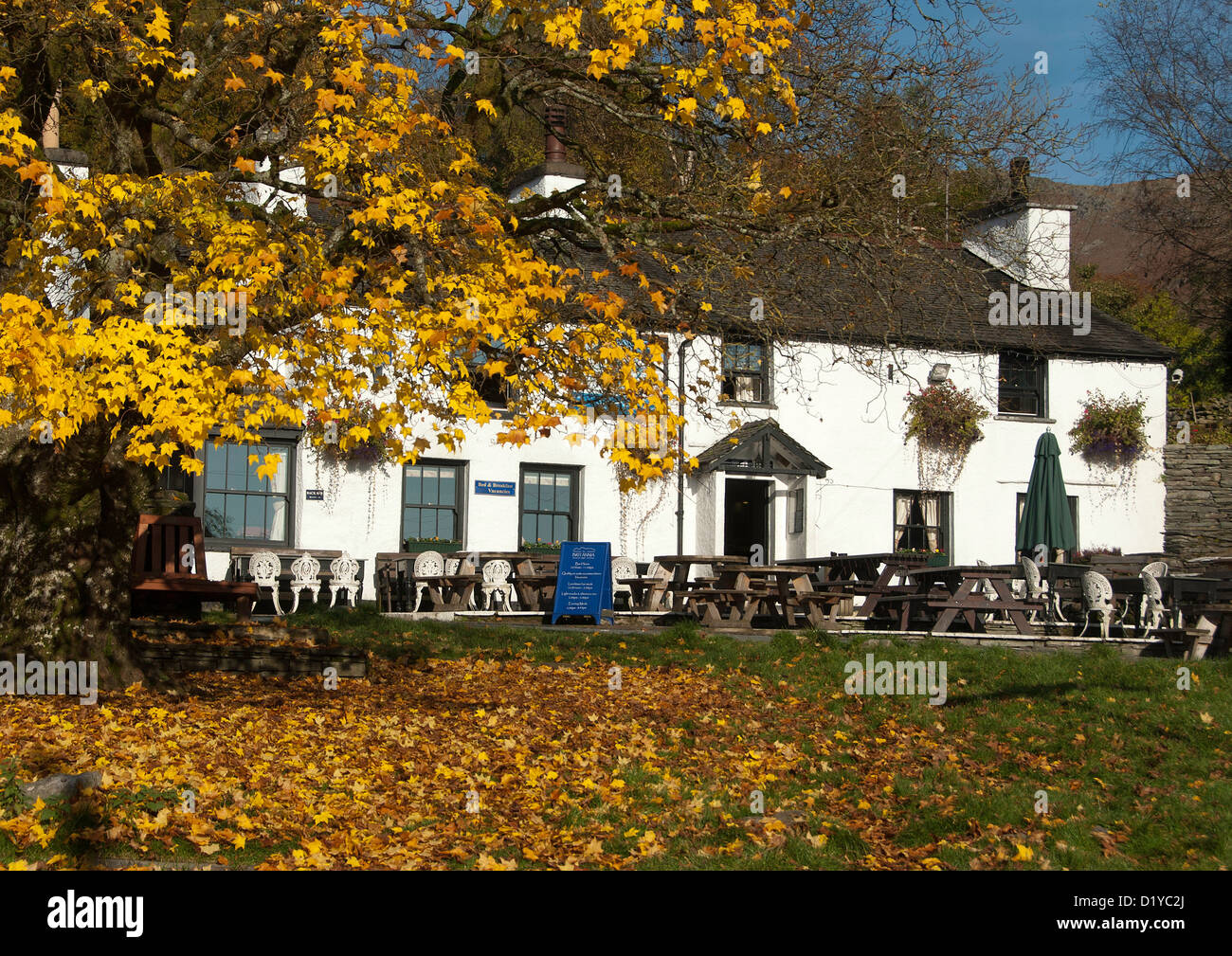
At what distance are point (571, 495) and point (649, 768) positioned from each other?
15.2 m

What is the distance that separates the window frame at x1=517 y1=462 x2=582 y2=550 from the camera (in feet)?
78.1

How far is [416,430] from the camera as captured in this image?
899 inches

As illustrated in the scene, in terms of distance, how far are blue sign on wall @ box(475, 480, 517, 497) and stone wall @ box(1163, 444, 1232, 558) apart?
14.4 metres

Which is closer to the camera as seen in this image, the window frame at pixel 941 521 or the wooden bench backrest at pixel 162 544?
the wooden bench backrest at pixel 162 544

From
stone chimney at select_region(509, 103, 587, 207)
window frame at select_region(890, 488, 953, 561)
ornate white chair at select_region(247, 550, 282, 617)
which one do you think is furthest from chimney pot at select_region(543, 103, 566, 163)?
ornate white chair at select_region(247, 550, 282, 617)

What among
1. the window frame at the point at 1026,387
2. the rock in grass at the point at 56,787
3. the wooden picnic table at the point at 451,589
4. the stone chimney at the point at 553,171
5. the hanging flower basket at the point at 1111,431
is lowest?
the rock in grass at the point at 56,787

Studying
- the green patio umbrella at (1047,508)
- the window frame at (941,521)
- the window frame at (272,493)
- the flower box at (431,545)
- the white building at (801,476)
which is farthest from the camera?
the window frame at (941,521)

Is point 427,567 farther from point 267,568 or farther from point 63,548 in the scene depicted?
point 63,548

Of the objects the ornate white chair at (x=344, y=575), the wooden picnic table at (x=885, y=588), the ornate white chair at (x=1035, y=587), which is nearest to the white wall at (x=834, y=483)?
the ornate white chair at (x=344, y=575)

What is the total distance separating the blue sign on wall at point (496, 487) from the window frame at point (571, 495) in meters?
0.21

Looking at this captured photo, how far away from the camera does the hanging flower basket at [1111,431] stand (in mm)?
26359

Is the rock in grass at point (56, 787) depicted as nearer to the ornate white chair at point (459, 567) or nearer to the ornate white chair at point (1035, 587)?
the ornate white chair at point (459, 567)

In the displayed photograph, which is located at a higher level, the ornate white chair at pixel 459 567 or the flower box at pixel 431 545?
the flower box at pixel 431 545

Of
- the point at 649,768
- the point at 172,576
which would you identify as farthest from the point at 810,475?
the point at 649,768
